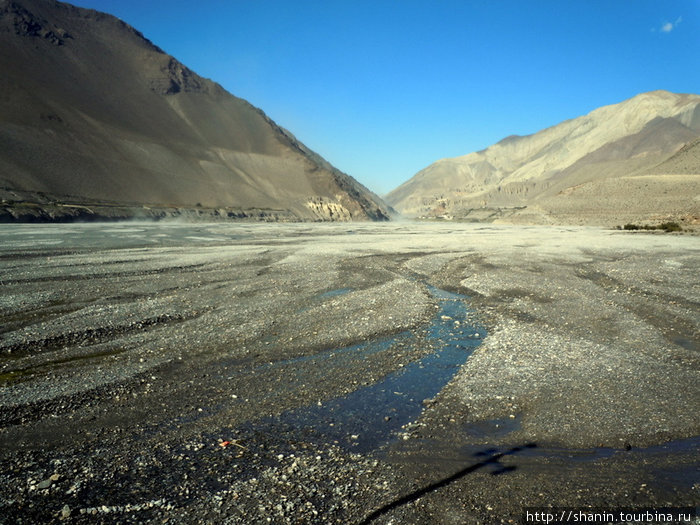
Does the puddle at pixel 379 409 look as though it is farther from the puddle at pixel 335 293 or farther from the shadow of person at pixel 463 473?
the puddle at pixel 335 293

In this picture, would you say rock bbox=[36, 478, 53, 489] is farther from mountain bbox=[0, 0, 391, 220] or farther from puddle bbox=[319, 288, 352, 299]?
mountain bbox=[0, 0, 391, 220]

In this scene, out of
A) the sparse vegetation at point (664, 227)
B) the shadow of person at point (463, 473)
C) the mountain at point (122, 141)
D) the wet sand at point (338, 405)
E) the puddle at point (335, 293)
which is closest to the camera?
the shadow of person at point (463, 473)

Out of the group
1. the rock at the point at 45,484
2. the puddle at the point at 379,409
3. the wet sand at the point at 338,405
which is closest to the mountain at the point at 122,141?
the wet sand at the point at 338,405

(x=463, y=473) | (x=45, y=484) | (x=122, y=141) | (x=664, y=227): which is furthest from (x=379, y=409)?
(x=122, y=141)

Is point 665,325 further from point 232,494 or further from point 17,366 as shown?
point 17,366

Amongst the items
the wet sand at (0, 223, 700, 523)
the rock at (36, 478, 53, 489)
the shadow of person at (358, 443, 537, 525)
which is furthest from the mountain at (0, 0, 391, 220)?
the shadow of person at (358, 443, 537, 525)

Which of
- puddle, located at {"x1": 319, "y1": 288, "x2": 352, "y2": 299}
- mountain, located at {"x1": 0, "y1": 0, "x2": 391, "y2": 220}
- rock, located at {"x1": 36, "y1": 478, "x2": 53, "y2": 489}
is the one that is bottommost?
rock, located at {"x1": 36, "y1": 478, "x2": 53, "y2": 489}

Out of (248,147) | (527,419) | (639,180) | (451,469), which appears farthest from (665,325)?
(248,147)
